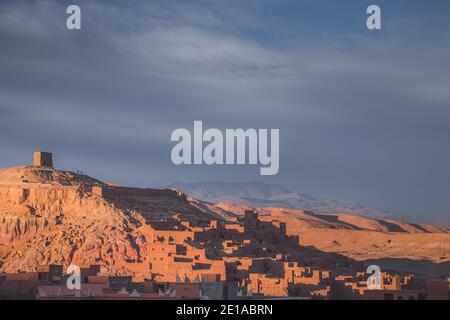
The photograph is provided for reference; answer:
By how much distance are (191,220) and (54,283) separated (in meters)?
19.6

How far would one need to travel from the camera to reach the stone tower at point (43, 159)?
8062 cm

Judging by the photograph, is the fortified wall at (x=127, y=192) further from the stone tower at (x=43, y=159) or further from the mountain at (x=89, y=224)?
the stone tower at (x=43, y=159)

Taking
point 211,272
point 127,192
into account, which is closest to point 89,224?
point 127,192

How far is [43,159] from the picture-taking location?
81000 millimetres

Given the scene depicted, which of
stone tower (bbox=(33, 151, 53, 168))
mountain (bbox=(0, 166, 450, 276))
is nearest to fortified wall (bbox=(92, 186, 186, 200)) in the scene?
mountain (bbox=(0, 166, 450, 276))

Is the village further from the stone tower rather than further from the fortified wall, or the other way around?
the stone tower

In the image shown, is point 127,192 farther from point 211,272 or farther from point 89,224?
point 211,272

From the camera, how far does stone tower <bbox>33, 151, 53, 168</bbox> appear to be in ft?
265

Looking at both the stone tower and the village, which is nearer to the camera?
the village

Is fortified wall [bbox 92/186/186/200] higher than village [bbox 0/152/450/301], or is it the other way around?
fortified wall [bbox 92/186/186/200]

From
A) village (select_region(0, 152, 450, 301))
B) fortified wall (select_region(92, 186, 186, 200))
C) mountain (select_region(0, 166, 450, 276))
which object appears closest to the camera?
village (select_region(0, 152, 450, 301))

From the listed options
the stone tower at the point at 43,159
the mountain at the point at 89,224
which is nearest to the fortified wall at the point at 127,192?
the mountain at the point at 89,224

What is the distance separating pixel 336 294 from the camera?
164 feet
